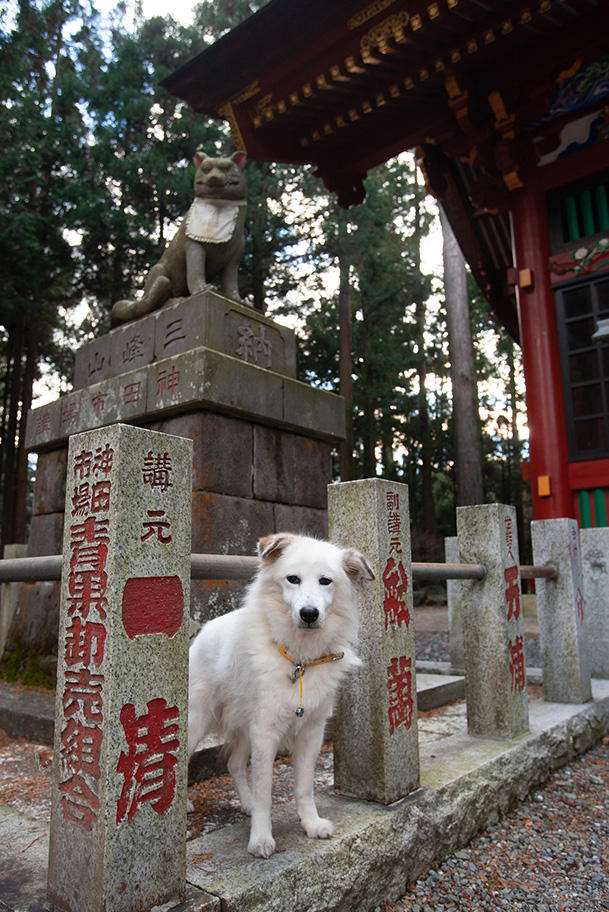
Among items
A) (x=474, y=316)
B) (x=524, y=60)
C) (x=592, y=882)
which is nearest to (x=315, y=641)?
(x=592, y=882)

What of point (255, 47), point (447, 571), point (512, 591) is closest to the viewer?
point (447, 571)

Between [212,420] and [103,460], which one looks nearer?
[103,460]

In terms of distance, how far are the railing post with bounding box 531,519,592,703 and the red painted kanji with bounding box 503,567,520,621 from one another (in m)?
1.00

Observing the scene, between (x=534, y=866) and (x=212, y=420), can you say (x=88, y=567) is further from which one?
(x=212, y=420)

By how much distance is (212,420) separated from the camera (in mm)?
4605

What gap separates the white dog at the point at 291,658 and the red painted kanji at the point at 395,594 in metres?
0.33

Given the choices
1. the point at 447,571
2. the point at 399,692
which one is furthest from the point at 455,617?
the point at 399,692

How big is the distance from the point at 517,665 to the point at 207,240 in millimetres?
4143

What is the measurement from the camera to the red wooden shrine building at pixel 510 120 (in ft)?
20.5

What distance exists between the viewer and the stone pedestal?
452 cm

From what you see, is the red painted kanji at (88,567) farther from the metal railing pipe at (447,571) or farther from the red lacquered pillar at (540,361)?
the red lacquered pillar at (540,361)

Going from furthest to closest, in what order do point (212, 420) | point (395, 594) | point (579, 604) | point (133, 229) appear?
point (133, 229), point (579, 604), point (212, 420), point (395, 594)

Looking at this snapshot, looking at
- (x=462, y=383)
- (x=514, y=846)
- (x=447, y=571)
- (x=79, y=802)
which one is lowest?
(x=514, y=846)

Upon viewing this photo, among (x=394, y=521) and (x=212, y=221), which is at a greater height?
(x=212, y=221)
